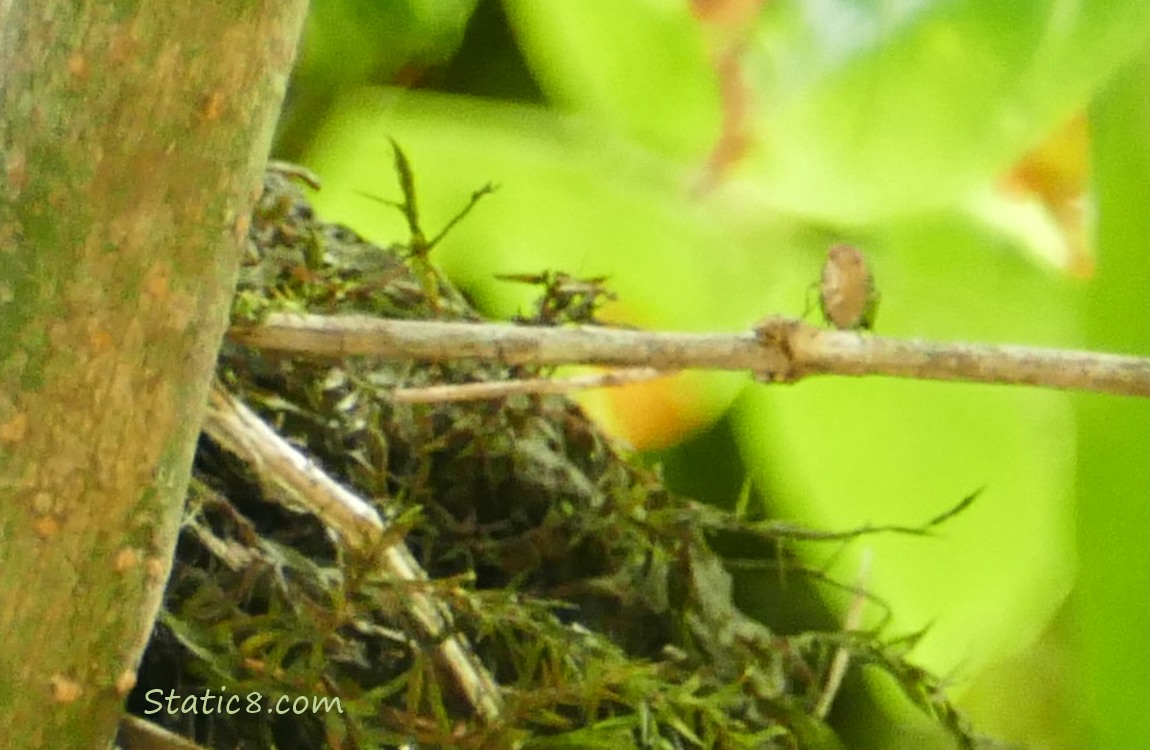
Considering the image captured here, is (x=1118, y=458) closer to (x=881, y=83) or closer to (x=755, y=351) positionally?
(x=881, y=83)

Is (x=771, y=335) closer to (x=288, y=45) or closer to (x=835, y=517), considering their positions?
(x=288, y=45)

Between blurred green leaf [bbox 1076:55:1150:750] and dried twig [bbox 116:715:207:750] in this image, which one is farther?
blurred green leaf [bbox 1076:55:1150:750]

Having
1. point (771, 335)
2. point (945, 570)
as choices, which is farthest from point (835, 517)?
point (771, 335)

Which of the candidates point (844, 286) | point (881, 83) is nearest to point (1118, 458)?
point (881, 83)

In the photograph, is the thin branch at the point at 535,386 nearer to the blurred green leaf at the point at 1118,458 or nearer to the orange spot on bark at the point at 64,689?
the orange spot on bark at the point at 64,689

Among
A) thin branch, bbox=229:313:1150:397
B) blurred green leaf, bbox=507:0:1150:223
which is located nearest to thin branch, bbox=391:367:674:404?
thin branch, bbox=229:313:1150:397

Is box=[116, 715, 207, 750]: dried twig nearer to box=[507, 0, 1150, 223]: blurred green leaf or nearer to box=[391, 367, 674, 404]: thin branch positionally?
box=[391, 367, 674, 404]: thin branch
